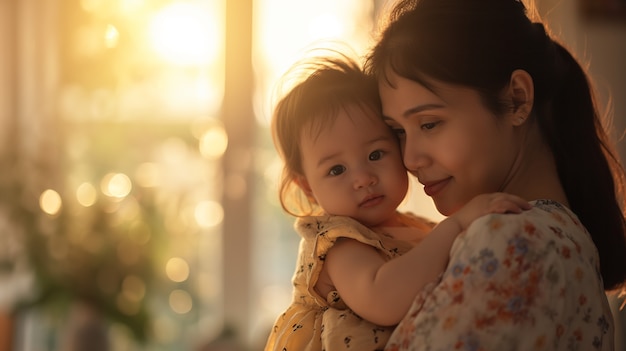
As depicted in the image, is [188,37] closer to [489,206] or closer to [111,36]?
[111,36]

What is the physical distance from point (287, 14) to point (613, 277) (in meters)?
2.63

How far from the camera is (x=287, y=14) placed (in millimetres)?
3666

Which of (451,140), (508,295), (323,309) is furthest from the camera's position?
(323,309)

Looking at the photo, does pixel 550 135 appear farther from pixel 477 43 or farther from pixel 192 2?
pixel 192 2

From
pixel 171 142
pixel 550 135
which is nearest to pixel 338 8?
pixel 171 142

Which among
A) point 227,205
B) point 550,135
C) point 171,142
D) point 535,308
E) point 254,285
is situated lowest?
point 254,285

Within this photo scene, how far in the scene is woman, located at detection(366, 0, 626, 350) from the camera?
0.97m

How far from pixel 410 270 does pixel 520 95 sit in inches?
12.2

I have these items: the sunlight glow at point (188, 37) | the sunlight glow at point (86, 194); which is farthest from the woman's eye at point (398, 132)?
the sunlight glow at point (188, 37)

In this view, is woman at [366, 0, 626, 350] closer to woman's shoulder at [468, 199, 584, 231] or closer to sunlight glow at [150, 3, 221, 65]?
woman's shoulder at [468, 199, 584, 231]

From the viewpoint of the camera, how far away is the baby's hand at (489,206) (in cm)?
102

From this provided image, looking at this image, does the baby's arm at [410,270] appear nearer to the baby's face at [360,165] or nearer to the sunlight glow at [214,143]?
the baby's face at [360,165]

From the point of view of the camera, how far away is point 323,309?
1.27m

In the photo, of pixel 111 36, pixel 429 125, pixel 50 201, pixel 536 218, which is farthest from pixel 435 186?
pixel 111 36
